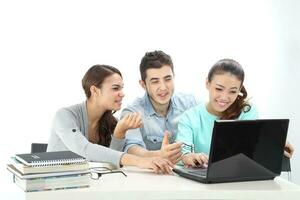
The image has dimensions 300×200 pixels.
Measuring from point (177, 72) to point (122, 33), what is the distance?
47 centimetres

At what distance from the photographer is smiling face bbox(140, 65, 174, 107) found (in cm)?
254

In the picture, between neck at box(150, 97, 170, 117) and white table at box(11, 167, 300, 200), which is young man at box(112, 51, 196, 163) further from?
white table at box(11, 167, 300, 200)

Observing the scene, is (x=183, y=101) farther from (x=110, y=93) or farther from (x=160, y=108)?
(x=110, y=93)

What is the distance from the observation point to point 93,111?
2561 millimetres

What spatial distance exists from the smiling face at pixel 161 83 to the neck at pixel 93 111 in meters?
0.28

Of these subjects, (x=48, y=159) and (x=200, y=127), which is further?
(x=200, y=127)

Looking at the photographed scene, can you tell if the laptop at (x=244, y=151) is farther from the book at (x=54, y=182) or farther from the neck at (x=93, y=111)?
the neck at (x=93, y=111)

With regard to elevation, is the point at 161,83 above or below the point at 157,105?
above

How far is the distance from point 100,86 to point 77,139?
45 cm

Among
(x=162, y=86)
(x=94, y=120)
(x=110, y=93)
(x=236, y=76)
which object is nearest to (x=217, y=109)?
(x=236, y=76)

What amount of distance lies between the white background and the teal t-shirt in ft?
3.22

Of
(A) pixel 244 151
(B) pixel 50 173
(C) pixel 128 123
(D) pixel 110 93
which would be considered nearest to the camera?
(B) pixel 50 173

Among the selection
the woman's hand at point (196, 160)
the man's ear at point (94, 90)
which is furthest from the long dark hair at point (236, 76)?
the man's ear at point (94, 90)

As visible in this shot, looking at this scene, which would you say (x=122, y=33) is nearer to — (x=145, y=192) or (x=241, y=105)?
(x=241, y=105)
